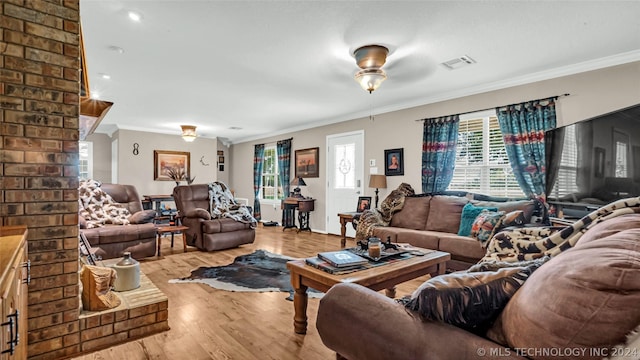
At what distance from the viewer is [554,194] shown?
126 inches

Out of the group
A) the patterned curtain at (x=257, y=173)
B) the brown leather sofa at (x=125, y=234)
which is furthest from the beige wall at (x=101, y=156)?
the brown leather sofa at (x=125, y=234)

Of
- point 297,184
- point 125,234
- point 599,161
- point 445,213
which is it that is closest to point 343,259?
point 599,161

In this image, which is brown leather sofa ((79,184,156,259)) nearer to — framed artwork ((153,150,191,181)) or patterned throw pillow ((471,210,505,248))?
framed artwork ((153,150,191,181))

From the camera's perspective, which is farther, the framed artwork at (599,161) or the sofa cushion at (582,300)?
the framed artwork at (599,161)

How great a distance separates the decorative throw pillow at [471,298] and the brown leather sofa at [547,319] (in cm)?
2

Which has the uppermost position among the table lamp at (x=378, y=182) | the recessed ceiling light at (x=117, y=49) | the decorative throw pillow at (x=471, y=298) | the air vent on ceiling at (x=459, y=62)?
the air vent on ceiling at (x=459, y=62)

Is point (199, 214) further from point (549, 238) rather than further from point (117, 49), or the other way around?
point (549, 238)

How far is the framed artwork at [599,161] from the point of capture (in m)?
2.53

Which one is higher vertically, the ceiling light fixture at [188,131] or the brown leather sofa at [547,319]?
the ceiling light fixture at [188,131]

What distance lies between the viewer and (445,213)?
13.2ft

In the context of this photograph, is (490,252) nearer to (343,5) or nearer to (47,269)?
(343,5)

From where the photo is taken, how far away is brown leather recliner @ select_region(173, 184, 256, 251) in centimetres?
468

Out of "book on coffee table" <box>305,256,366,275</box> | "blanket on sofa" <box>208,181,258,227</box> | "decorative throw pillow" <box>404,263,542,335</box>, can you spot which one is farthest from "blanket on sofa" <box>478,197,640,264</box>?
"blanket on sofa" <box>208,181,258,227</box>

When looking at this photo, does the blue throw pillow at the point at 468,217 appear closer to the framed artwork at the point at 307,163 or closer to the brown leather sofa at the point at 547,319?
the brown leather sofa at the point at 547,319
